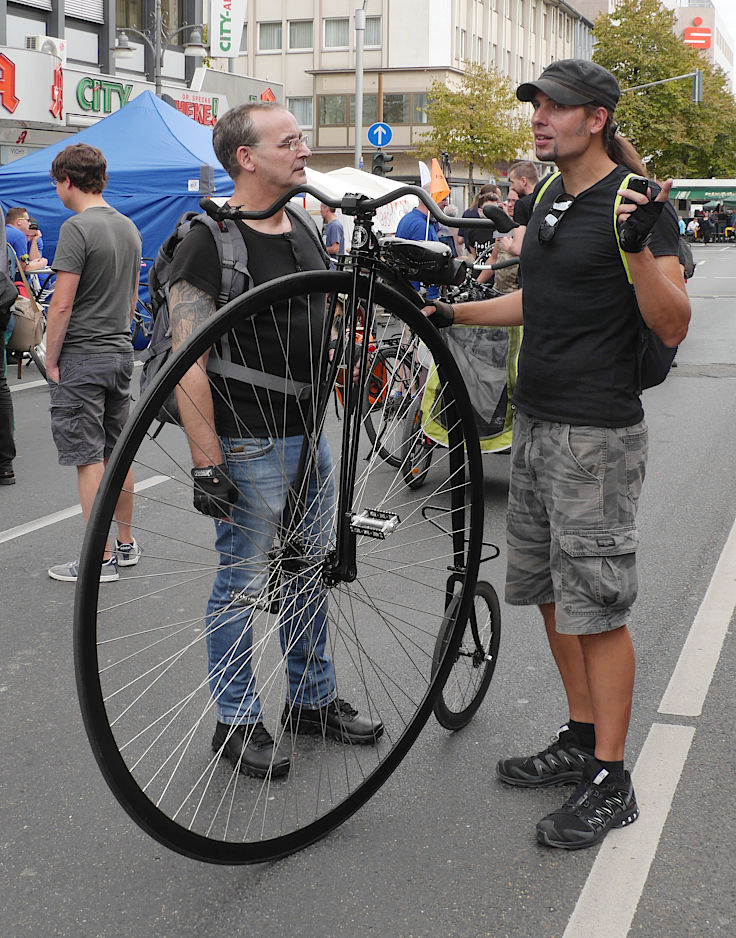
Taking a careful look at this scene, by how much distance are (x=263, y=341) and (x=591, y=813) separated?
159 centimetres

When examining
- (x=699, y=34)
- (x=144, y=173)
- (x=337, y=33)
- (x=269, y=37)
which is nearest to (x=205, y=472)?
(x=144, y=173)

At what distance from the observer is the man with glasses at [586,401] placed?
3061 millimetres

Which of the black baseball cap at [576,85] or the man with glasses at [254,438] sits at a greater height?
the black baseball cap at [576,85]

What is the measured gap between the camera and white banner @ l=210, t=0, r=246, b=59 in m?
27.1

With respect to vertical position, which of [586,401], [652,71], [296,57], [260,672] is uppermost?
[652,71]

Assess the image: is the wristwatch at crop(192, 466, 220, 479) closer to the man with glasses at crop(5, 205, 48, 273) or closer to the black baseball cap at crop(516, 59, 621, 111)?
the black baseball cap at crop(516, 59, 621, 111)

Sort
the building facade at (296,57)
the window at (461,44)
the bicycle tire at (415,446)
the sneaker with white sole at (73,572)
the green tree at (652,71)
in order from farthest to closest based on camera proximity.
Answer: the green tree at (652,71), the window at (461,44), the building facade at (296,57), the sneaker with white sole at (73,572), the bicycle tire at (415,446)

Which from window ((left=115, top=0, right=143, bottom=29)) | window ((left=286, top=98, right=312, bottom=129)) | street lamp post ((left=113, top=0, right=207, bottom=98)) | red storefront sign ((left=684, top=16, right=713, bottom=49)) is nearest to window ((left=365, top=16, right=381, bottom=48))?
window ((left=286, top=98, right=312, bottom=129))

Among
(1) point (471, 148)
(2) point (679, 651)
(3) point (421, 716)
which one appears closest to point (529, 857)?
(3) point (421, 716)

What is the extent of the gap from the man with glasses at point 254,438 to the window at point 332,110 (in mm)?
56340

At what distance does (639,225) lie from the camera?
2.74 meters

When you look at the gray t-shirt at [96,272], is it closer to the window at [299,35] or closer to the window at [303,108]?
the window at [303,108]

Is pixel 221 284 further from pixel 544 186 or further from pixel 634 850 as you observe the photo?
pixel 634 850

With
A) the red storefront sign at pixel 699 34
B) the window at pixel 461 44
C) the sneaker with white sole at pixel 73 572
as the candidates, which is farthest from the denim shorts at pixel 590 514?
the red storefront sign at pixel 699 34
